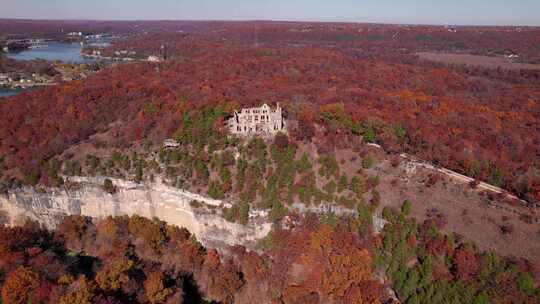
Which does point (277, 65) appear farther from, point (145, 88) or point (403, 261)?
point (403, 261)

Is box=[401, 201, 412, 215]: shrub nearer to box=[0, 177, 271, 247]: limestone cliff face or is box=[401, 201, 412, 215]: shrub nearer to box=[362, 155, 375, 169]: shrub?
box=[362, 155, 375, 169]: shrub

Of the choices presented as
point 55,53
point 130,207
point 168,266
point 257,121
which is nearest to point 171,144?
point 130,207

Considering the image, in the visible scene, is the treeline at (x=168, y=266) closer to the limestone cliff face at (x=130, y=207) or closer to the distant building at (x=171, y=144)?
the limestone cliff face at (x=130, y=207)

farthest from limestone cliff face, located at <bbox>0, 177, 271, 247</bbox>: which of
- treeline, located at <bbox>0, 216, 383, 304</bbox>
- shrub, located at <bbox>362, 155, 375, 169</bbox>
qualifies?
shrub, located at <bbox>362, 155, 375, 169</bbox>

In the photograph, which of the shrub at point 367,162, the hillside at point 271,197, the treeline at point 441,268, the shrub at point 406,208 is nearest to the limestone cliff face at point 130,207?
the hillside at point 271,197

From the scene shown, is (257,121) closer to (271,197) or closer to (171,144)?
(171,144)

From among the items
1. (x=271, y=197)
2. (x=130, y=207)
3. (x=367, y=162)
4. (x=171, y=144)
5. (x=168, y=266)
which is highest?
(x=171, y=144)
